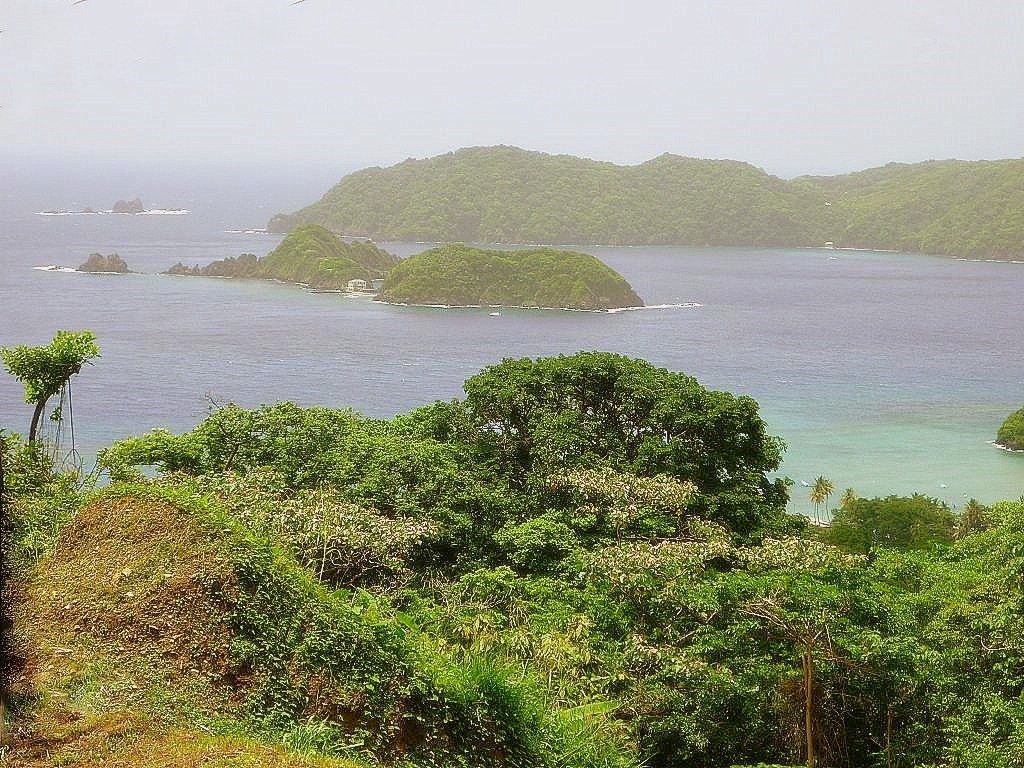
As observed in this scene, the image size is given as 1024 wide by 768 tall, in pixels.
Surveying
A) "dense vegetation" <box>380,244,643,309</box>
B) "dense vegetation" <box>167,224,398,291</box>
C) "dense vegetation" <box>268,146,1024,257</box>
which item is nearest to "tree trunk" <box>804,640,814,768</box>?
"dense vegetation" <box>380,244,643,309</box>

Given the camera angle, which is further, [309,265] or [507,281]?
[309,265]

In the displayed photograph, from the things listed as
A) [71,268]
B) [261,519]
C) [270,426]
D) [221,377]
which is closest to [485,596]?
[261,519]

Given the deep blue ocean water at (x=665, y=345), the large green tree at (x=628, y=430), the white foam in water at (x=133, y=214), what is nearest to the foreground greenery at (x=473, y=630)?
the large green tree at (x=628, y=430)

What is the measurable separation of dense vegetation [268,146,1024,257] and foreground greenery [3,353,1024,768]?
383 ft

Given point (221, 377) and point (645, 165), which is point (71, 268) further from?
point (645, 165)

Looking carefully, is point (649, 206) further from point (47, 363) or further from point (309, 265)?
point (47, 363)

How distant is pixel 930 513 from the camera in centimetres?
2950

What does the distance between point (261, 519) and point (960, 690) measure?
22.9ft

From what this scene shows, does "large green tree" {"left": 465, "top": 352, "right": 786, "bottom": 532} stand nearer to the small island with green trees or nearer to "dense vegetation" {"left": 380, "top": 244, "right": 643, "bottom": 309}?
the small island with green trees

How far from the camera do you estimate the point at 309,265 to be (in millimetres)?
95750

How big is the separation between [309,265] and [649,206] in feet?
190

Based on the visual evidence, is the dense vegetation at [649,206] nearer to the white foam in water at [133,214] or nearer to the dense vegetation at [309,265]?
the white foam in water at [133,214]

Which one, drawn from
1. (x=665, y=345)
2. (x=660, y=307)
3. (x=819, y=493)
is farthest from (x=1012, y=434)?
(x=660, y=307)

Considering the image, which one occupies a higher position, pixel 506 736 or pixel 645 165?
pixel 645 165
